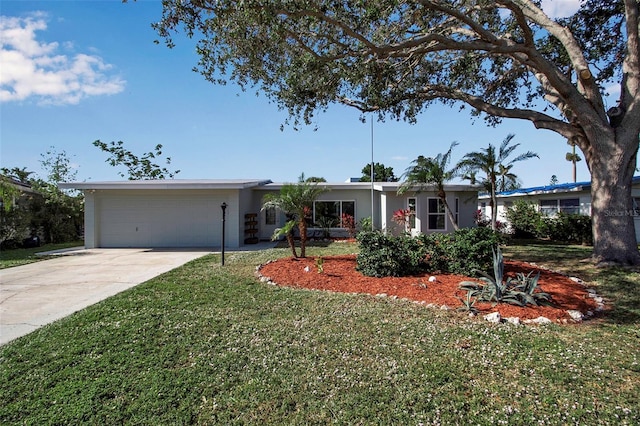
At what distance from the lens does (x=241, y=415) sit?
2.74 metres

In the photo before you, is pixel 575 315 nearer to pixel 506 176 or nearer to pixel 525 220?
pixel 506 176

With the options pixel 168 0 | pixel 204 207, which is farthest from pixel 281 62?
pixel 204 207

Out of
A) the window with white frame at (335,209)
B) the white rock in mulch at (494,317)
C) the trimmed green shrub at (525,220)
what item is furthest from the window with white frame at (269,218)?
the white rock in mulch at (494,317)

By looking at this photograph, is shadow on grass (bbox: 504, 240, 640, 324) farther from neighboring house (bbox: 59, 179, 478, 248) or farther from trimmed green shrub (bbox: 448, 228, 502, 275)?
Answer: neighboring house (bbox: 59, 179, 478, 248)

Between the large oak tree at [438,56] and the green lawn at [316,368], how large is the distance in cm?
528

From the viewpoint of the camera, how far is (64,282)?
7.53 m

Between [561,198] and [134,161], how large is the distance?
1360 inches

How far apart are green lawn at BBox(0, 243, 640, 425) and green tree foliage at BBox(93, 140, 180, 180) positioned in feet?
102

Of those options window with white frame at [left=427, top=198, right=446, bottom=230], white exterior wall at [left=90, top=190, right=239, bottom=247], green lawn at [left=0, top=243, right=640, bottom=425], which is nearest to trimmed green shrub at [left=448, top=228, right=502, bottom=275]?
green lawn at [left=0, top=243, right=640, bottom=425]

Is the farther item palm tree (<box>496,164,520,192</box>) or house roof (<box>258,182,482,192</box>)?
house roof (<box>258,182,482,192</box>)

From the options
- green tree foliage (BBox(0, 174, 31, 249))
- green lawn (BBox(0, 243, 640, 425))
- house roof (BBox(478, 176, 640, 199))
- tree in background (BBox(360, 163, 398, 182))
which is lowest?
green lawn (BBox(0, 243, 640, 425))

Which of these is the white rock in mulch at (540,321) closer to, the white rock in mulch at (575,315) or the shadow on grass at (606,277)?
the white rock in mulch at (575,315)

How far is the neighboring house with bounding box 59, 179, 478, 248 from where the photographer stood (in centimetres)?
1394

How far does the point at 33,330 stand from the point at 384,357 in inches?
189
